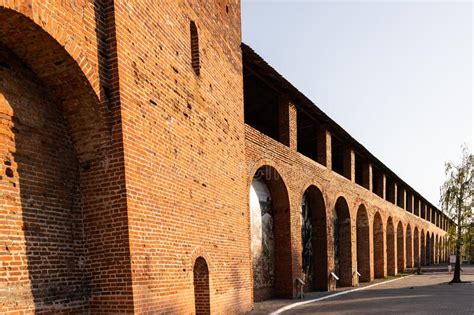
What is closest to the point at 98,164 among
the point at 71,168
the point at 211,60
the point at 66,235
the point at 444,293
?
the point at 71,168

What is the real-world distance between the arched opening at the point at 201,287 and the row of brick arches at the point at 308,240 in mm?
4283

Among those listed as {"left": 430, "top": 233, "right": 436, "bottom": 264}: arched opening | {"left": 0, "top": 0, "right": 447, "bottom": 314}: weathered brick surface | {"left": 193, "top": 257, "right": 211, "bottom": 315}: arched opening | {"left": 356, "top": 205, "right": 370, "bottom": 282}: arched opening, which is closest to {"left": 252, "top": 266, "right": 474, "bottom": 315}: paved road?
{"left": 193, "top": 257, "right": 211, "bottom": 315}: arched opening

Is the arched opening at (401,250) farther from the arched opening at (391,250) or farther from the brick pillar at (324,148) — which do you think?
the brick pillar at (324,148)

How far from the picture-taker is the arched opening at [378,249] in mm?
23781

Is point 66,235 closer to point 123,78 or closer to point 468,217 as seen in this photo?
point 123,78

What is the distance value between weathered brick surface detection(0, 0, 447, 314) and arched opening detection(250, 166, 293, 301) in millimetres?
3901

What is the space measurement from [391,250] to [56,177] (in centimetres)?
2577

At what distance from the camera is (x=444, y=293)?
549 inches

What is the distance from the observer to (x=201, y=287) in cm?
787

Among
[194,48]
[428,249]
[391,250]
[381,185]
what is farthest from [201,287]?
[428,249]

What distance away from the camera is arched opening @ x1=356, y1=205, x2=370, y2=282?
21.0m

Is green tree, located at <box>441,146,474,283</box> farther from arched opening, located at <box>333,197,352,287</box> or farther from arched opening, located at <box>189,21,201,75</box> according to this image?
arched opening, located at <box>189,21,201,75</box>

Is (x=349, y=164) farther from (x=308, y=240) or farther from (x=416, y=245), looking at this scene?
(x=416, y=245)

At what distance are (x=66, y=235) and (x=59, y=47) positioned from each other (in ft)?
8.26
